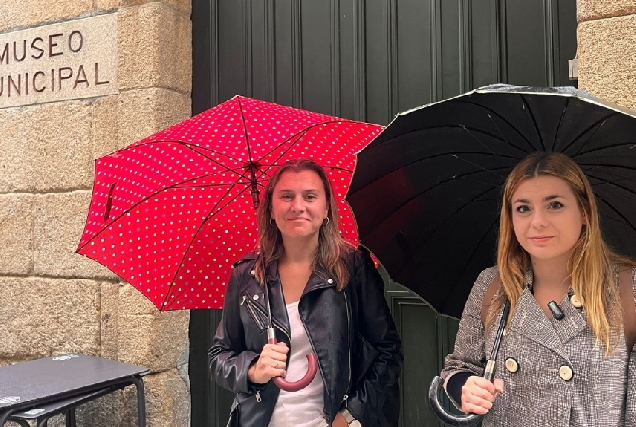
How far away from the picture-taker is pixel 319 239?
6.77 ft

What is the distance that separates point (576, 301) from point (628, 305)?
0.41 ft

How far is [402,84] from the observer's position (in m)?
3.17

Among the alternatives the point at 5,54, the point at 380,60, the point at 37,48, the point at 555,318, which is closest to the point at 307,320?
the point at 555,318

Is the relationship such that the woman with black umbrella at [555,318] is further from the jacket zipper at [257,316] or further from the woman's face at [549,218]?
the jacket zipper at [257,316]

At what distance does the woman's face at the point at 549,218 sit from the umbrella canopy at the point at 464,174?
110 mm

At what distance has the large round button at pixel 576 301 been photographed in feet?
4.94

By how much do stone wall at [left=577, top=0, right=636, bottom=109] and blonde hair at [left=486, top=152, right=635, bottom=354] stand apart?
1055mm

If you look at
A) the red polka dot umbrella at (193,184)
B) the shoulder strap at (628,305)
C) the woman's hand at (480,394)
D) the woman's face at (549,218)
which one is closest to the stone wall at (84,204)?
the red polka dot umbrella at (193,184)

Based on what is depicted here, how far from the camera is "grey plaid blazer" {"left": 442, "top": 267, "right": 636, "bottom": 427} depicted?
1420mm

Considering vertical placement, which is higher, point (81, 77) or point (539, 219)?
point (81, 77)

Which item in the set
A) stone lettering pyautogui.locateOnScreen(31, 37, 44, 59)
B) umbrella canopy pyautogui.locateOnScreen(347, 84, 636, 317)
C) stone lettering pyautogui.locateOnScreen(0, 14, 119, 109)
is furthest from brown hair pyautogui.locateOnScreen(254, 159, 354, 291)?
stone lettering pyautogui.locateOnScreen(31, 37, 44, 59)

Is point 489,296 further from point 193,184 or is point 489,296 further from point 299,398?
point 193,184

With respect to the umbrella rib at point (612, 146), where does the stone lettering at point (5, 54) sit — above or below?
above

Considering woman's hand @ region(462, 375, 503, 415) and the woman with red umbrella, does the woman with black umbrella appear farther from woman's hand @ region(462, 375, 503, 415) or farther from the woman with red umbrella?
the woman with red umbrella
